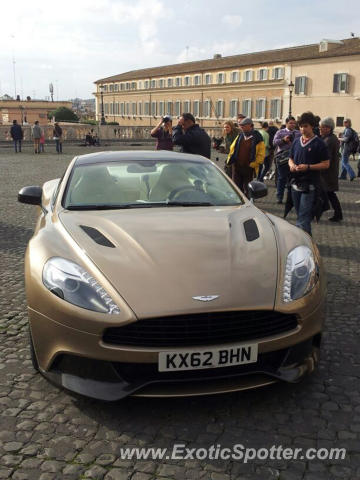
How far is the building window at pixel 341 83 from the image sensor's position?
2035 inches

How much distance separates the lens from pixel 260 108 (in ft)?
208

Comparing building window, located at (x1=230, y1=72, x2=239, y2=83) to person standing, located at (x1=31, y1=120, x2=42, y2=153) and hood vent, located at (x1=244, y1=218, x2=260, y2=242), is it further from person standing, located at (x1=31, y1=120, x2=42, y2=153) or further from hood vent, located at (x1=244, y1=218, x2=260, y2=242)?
hood vent, located at (x1=244, y1=218, x2=260, y2=242)

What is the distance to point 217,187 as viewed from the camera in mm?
4539

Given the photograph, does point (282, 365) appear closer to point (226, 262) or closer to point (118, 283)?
point (226, 262)

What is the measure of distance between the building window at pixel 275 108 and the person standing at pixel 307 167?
55809mm

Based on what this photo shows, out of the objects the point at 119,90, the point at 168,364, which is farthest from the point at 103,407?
the point at 119,90

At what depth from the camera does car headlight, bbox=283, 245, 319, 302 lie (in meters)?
2.99

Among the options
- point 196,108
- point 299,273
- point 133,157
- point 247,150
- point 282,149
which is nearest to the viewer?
point 299,273

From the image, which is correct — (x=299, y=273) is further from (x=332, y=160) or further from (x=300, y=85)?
(x=300, y=85)

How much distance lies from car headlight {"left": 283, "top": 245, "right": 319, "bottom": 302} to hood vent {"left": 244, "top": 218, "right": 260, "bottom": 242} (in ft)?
0.91

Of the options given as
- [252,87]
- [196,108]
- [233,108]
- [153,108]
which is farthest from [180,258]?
[153,108]

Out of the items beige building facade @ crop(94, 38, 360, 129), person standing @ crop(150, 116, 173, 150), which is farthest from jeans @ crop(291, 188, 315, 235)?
beige building facade @ crop(94, 38, 360, 129)

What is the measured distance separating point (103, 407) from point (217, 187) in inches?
89.9

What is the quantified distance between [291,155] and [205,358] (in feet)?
15.3
